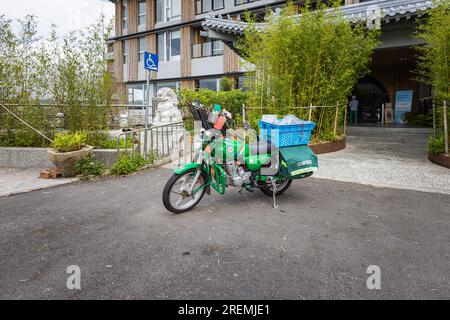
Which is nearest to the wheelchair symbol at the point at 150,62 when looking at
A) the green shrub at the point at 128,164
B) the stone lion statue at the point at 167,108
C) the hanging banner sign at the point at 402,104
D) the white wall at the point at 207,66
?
the green shrub at the point at 128,164

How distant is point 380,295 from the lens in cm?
195

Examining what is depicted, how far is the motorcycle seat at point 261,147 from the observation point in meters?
3.65

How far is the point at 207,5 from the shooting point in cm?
1753

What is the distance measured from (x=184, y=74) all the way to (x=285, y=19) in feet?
40.0

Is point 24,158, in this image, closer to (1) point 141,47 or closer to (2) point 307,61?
(2) point 307,61

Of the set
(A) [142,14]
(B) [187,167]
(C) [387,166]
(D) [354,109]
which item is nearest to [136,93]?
(A) [142,14]

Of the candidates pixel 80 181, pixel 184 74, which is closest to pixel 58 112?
pixel 80 181

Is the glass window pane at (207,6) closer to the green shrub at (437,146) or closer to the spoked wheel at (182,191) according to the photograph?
the green shrub at (437,146)

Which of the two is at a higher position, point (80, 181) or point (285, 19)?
point (285, 19)

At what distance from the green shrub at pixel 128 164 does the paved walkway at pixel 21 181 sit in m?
0.71

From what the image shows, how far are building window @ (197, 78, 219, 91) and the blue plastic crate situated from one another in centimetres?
1365

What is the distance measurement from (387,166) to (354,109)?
9.89 metres

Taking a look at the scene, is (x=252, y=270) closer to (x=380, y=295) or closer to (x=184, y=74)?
(x=380, y=295)

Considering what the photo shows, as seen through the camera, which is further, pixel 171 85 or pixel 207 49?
pixel 171 85
